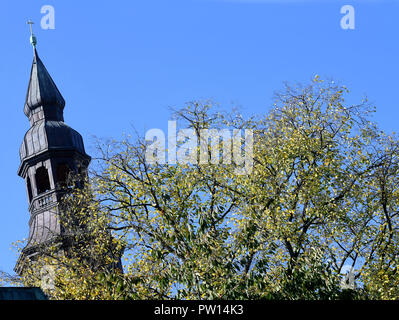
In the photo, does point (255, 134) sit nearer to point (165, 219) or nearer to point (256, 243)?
point (165, 219)

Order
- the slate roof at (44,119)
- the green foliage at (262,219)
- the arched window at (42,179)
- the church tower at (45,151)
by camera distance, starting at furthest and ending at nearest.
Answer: the slate roof at (44,119)
the arched window at (42,179)
the church tower at (45,151)
the green foliage at (262,219)

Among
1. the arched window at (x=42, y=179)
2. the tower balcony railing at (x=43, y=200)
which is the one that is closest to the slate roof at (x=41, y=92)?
the arched window at (x=42, y=179)

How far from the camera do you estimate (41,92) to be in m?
79.4

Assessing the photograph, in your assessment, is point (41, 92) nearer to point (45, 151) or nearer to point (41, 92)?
point (41, 92)

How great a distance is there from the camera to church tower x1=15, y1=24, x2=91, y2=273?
7269cm

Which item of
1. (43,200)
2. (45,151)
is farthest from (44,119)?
(43,200)

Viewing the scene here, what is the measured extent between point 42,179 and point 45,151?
247 cm

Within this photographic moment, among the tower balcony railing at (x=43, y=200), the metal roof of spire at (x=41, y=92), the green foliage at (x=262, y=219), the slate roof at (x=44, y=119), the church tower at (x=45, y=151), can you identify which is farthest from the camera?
the metal roof of spire at (x=41, y=92)

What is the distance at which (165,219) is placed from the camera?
31547mm

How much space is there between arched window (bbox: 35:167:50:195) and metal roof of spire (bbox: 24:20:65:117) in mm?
6698

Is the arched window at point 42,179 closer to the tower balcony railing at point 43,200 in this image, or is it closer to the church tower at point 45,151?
the church tower at point 45,151

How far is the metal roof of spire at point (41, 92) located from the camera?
7912cm

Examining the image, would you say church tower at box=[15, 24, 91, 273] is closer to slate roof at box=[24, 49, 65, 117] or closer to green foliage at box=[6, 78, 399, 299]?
slate roof at box=[24, 49, 65, 117]
